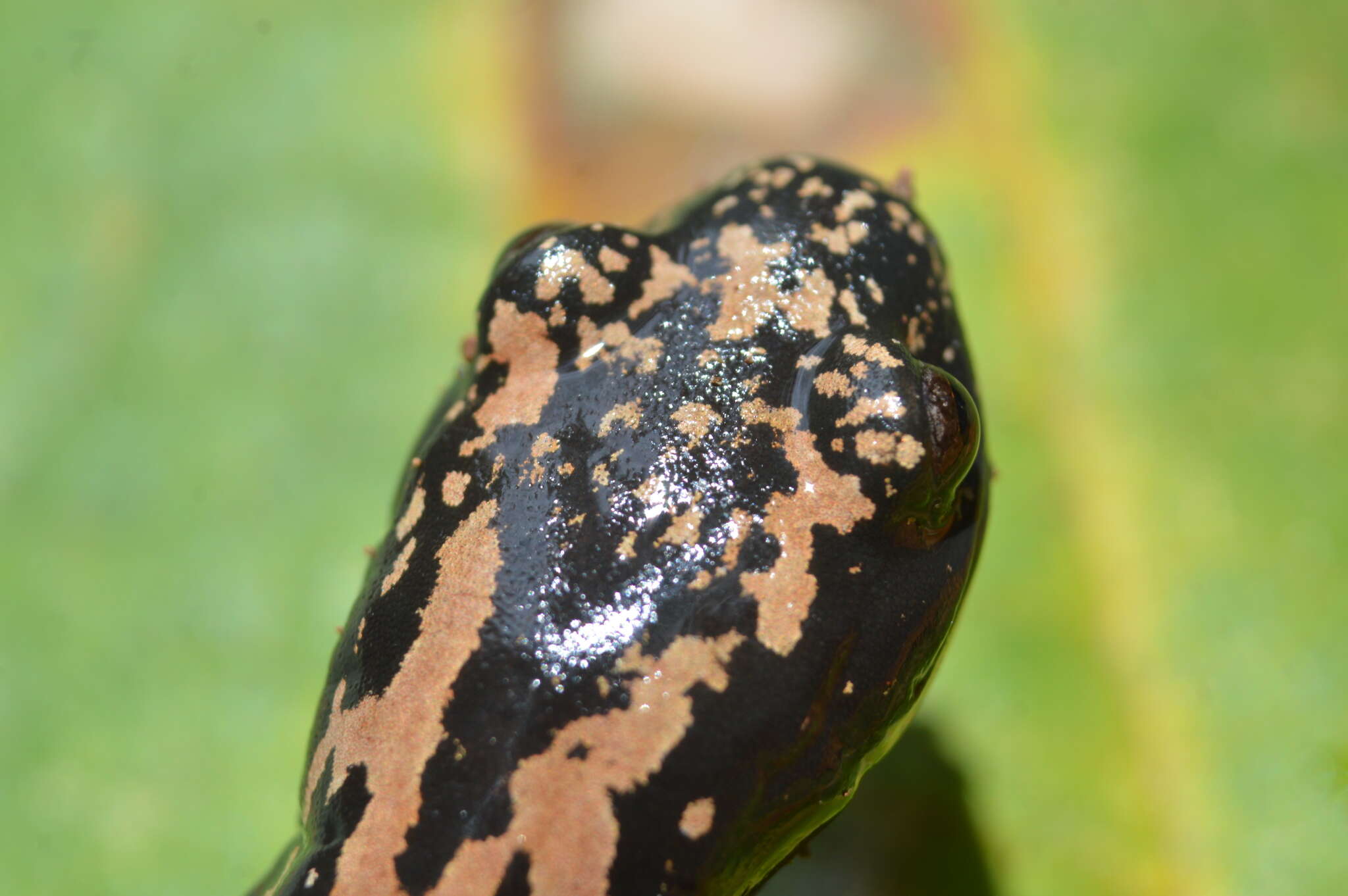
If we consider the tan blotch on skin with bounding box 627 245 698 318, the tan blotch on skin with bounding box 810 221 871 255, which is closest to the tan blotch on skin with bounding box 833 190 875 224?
the tan blotch on skin with bounding box 810 221 871 255

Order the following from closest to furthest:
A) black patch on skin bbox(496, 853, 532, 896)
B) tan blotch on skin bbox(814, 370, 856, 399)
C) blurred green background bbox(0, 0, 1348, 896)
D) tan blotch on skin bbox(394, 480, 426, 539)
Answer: black patch on skin bbox(496, 853, 532, 896), tan blotch on skin bbox(814, 370, 856, 399), tan blotch on skin bbox(394, 480, 426, 539), blurred green background bbox(0, 0, 1348, 896)

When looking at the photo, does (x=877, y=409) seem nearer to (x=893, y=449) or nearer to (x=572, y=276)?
(x=893, y=449)

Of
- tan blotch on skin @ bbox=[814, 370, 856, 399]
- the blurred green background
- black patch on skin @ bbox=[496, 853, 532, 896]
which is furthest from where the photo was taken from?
the blurred green background

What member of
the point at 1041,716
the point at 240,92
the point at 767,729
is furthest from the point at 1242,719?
the point at 240,92

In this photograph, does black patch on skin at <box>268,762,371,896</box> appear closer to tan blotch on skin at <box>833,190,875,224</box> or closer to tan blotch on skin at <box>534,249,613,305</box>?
tan blotch on skin at <box>534,249,613,305</box>

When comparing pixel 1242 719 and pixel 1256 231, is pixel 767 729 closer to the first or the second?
pixel 1242 719

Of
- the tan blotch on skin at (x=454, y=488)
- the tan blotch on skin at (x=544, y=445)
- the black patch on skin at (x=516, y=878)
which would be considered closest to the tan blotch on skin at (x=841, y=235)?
the tan blotch on skin at (x=544, y=445)

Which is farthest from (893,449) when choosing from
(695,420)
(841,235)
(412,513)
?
(412,513)
